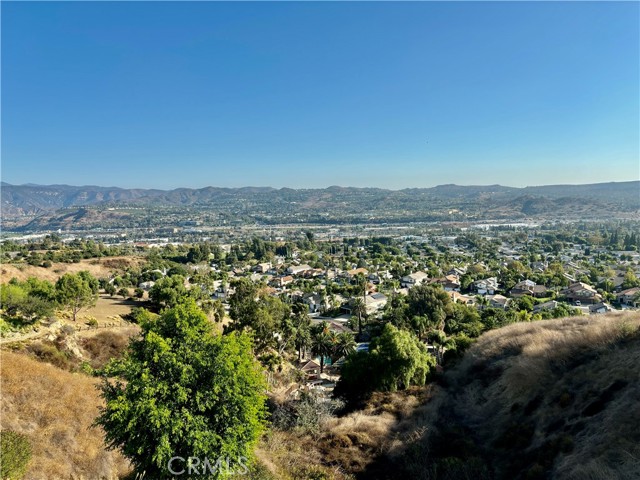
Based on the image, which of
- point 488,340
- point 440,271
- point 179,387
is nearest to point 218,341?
point 179,387

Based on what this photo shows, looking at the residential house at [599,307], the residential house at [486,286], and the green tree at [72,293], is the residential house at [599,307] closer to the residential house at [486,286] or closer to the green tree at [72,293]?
the residential house at [486,286]

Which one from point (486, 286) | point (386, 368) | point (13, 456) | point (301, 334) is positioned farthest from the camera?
point (486, 286)

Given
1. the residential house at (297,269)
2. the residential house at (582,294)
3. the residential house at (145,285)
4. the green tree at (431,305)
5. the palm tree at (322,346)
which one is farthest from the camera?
the residential house at (297,269)

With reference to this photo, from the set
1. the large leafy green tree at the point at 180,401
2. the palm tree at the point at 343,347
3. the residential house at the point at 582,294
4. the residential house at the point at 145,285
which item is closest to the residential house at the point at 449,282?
the residential house at the point at 582,294

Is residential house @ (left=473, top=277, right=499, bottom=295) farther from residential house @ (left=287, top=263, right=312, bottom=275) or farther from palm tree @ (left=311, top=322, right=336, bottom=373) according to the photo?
palm tree @ (left=311, top=322, right=336, bottom=373)

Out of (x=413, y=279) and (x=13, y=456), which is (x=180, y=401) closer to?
(x=13, y=456)

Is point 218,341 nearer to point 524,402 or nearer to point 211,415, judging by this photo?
point 211,415

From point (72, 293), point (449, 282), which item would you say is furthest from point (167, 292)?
point (449, 282)
